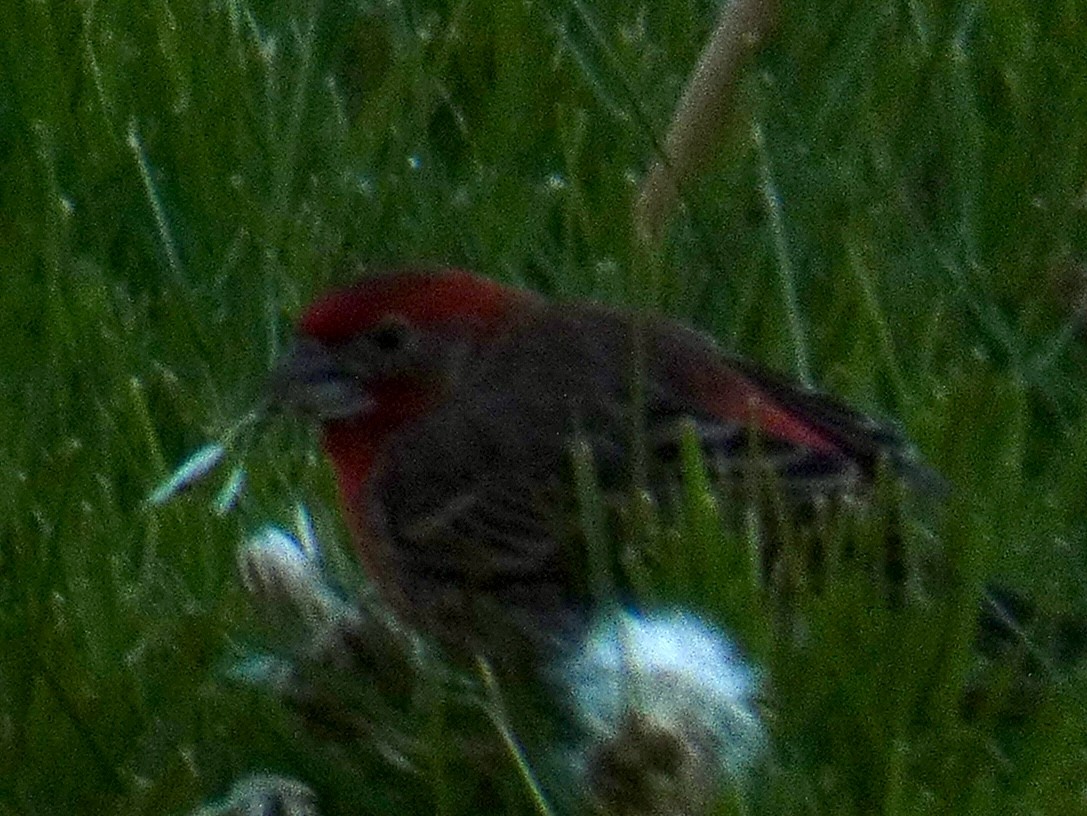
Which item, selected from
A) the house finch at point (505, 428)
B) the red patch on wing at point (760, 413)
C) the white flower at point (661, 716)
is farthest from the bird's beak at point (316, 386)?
the white flower at point (661, 716)

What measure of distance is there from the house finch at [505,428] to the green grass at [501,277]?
169 millimetres

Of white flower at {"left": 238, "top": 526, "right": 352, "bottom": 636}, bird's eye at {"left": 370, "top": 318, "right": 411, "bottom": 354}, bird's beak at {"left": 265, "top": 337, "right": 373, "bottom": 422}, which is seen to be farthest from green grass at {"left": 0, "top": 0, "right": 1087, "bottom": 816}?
bird's eye at {"left": 370, "top": 318, "right": 411, "bottom": 354}

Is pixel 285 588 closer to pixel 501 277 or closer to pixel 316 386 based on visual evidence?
pixel 316 386

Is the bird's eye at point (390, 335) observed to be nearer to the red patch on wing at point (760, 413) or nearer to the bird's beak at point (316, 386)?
the bird's beak at point (316, 386)

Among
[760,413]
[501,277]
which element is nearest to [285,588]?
[760,413]

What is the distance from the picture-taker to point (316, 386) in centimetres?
358

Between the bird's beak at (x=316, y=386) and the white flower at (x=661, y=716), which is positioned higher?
the bird's beak at (x=316, y=386)

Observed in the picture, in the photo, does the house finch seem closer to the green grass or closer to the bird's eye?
the bird's eye

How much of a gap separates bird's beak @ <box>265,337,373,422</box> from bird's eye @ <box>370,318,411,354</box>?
0.05m

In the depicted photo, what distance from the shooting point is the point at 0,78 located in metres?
4.60

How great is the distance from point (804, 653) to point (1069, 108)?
180cm

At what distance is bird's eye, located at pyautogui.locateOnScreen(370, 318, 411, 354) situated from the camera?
A: 3594 mm

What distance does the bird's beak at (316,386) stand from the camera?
3561mm

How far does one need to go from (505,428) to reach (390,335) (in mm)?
211
